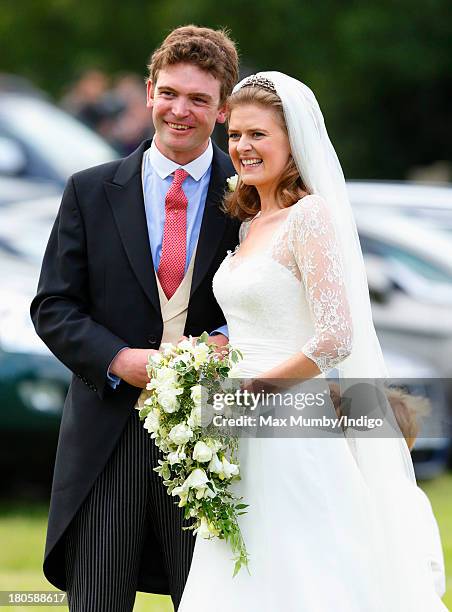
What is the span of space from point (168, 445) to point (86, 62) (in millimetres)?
20881

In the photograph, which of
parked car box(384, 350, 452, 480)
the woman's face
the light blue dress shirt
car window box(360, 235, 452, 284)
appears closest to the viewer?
the woman's face

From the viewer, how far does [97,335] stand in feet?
14.9

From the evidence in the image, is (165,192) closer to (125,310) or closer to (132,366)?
(125,310)

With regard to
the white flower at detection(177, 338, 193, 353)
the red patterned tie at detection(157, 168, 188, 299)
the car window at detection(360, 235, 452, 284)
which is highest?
the car window at detection(360, 235, 452, 284)

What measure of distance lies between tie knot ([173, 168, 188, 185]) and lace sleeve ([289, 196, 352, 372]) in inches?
24.5

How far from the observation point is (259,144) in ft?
14.6

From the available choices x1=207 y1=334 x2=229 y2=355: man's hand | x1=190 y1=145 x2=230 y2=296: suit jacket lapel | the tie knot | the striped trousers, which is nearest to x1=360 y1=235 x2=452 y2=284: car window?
x1=190 y1=145 x2=230 y2=296: suit jacket lapel

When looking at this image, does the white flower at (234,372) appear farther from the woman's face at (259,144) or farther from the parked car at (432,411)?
the parked car at (432,411)

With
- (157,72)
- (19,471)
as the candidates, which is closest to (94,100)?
(19,471)

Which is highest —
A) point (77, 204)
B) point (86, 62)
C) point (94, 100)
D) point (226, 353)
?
point (86, 62)

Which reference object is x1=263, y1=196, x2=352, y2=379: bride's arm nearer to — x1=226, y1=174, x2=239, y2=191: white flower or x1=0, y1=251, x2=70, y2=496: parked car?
x1=226, y1=174, x2=239, y2=191: white flower

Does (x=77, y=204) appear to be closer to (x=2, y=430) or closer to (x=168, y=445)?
(x=168, y=445)

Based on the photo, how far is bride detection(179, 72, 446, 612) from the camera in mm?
4312

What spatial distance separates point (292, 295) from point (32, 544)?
3787mm
